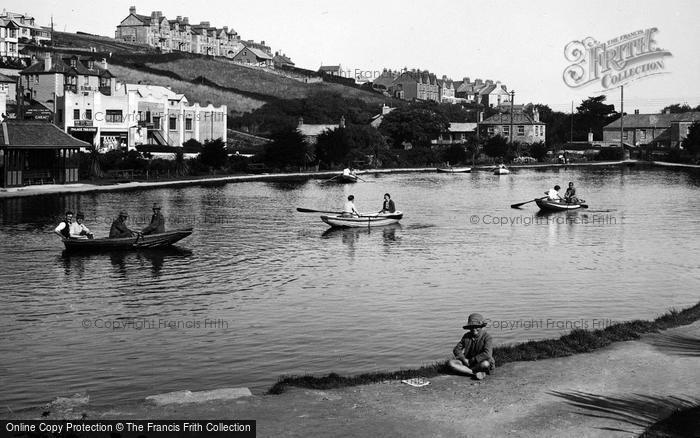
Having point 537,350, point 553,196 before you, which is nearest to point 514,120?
point 553,196

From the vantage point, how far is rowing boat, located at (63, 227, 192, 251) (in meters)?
39.2

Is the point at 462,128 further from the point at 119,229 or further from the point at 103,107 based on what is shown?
the point at 119,229

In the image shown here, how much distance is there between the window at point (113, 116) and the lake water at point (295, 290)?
46.9m

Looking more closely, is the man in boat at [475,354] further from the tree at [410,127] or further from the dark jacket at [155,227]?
the tree at [410,127]

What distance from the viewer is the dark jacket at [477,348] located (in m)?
17.7

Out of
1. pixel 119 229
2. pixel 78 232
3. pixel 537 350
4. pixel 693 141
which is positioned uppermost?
pixel 693 141

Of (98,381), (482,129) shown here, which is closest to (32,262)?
(98,381)

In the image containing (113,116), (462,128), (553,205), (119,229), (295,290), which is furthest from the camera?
(462,128)

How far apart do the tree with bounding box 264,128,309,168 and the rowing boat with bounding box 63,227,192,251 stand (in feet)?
230

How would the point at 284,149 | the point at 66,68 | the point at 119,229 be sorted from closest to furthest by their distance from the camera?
the point at 119,229 → the point at 284,149 → the point at 66,68

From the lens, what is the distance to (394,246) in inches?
→ 1751

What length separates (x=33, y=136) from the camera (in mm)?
72812

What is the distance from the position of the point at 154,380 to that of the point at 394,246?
25516 mm

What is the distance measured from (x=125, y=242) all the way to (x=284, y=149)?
7231cm
